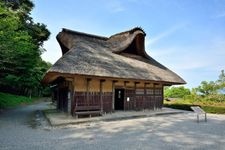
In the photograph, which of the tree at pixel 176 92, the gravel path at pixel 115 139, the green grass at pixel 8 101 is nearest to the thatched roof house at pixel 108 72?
the gravel path at pixel 115 139

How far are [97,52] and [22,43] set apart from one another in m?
5.43

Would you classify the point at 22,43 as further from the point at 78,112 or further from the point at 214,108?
the point at 214,108

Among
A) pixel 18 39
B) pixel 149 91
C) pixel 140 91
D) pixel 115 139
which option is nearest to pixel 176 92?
pixel 149 91

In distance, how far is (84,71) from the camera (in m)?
13.7

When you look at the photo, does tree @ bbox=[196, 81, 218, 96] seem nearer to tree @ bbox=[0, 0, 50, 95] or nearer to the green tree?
the green tree

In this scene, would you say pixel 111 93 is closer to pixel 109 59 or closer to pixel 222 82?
pixel 109 59

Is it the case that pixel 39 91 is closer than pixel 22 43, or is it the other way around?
pixel 22 43

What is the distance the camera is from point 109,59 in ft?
56.5

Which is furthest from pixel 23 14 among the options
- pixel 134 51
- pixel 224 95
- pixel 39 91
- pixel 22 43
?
pixel 39 91

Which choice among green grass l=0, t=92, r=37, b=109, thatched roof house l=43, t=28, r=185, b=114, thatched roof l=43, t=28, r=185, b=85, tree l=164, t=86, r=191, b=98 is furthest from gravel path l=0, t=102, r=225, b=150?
tree l=164, t=86, r=191, b=98

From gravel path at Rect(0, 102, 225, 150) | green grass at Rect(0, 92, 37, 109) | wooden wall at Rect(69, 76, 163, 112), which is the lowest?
gravel path at Rect(0, 102, 225, 150)

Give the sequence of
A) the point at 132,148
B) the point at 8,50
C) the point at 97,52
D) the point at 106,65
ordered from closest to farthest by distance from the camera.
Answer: the point at 132,148 → the point at 8,50 → the point at 106,65 → the point at 97,52

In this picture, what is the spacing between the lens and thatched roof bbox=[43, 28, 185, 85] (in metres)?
14.0

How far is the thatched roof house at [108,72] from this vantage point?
→ 14.3 metres
